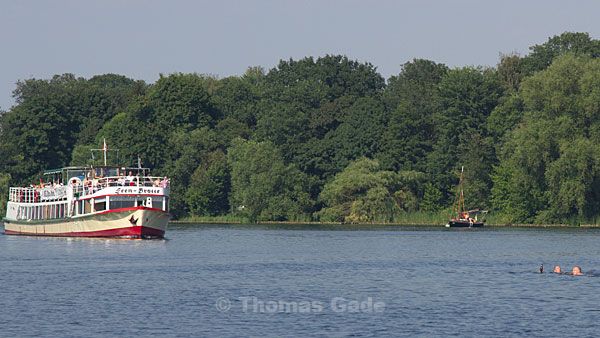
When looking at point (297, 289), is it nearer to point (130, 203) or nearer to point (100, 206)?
point (130, 203)

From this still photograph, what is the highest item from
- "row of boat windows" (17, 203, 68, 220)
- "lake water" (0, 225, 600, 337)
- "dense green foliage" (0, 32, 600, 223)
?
"dense green foliage" (0, 32, 600, 223)

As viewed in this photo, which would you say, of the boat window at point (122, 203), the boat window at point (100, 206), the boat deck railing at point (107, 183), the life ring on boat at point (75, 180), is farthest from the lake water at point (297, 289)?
the life ring on boat at point (75, 180)

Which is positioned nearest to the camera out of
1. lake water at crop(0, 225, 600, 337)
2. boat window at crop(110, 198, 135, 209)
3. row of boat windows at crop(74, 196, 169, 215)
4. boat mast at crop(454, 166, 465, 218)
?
lake water at crop(0, 225, 600, 337)

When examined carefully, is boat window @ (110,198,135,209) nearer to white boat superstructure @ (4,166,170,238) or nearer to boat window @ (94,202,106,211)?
white boat superstructure @ (4,166,170,238)

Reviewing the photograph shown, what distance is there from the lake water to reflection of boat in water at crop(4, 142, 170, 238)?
2.94 m

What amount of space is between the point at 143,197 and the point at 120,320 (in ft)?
209

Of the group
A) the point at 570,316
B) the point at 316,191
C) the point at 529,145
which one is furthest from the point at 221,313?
the point at 316,191

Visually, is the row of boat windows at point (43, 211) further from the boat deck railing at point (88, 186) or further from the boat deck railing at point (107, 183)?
the boat deck railing at point (107, 183)

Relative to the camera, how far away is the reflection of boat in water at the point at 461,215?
538 ft

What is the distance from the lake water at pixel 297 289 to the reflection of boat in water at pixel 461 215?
40814mm

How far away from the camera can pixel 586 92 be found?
495ft

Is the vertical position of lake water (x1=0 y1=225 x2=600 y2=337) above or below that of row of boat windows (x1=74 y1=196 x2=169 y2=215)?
below

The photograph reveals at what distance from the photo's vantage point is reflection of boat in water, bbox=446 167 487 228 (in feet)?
538

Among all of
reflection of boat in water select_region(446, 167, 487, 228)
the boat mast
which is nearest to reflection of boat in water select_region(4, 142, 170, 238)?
reflection of boat in water select_region(446, 167, 487, 228)
